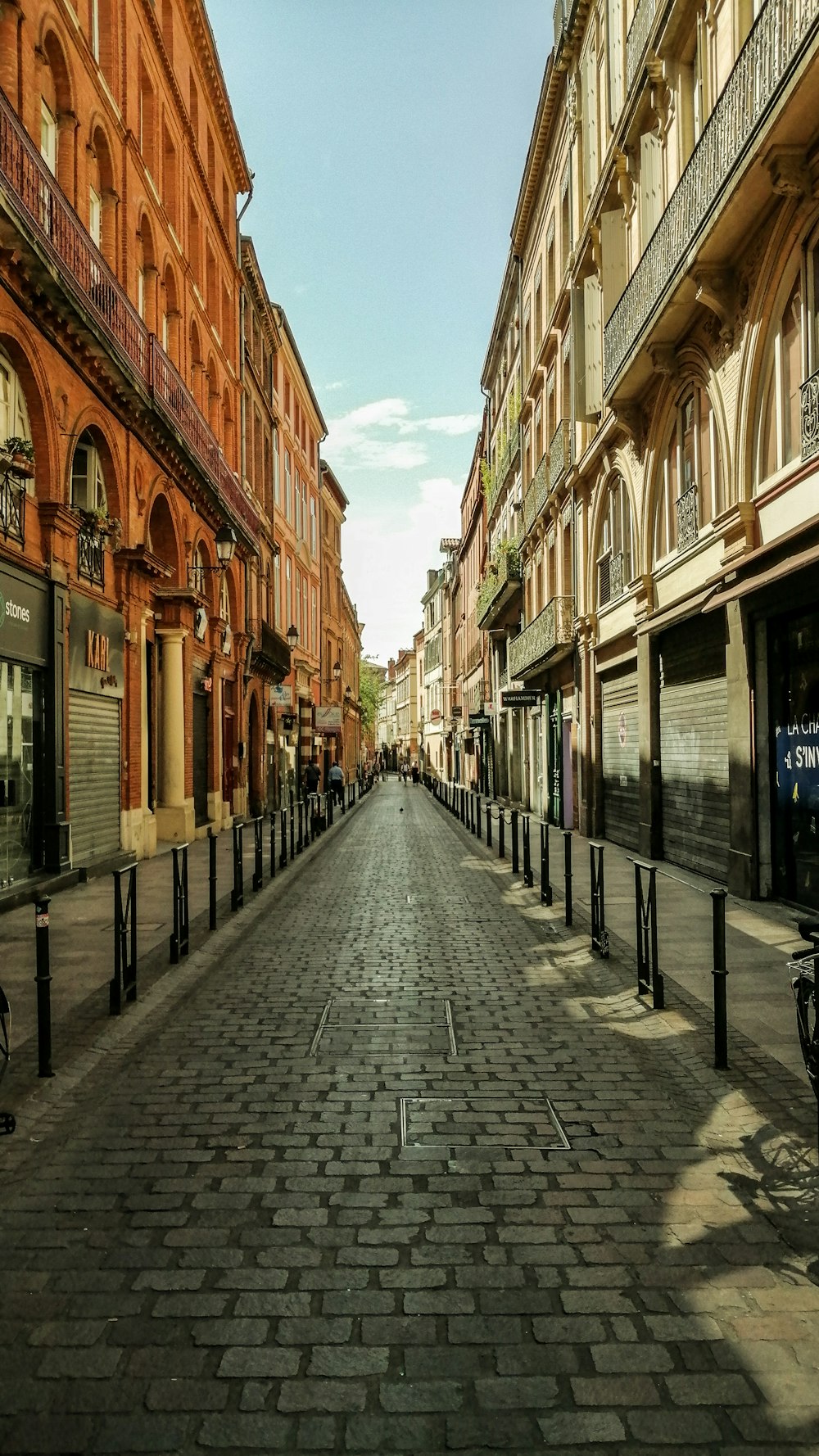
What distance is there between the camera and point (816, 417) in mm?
9289

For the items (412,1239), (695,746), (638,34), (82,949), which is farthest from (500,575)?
(412,1239)

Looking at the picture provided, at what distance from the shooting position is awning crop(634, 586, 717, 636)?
1246 cm

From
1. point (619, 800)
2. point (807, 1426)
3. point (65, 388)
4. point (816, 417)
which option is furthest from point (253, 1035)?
point (619, 800)

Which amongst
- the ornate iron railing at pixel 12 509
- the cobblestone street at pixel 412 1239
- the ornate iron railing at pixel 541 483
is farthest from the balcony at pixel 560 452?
the cobblestone street at pixel 412 1239

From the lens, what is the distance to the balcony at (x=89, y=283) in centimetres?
1074

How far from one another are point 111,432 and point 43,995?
11.4 meters

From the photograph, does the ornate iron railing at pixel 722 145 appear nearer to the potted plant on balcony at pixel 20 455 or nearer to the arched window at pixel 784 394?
the arched window at pixel 784 394

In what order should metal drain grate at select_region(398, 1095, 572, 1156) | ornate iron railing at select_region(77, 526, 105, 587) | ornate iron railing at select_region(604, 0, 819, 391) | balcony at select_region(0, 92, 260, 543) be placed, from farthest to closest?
ornate iron railing at select_region(77, 526, 105, 587) → balcony at select_region(0, 92, 260, 543) → ornate iron railing at select_region(604, 0, 819, 391) → metal drain grate at select_region(398, 1095, 572, 1156)

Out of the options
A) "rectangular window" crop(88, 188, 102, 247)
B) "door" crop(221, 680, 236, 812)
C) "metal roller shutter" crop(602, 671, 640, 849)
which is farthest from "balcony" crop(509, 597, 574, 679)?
"rectangular window" crop(88, 188, 102, 247)

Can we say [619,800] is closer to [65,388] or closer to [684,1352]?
[65,388]

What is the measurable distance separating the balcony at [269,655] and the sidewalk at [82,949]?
13.4 meters

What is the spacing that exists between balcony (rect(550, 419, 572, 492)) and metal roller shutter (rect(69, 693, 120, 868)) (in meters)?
11.7

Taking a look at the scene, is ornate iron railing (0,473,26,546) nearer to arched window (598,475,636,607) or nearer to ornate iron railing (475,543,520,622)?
arched window (598,475,636,607)

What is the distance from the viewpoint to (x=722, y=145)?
10.5 metres
